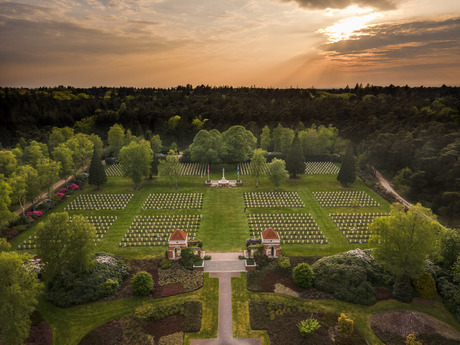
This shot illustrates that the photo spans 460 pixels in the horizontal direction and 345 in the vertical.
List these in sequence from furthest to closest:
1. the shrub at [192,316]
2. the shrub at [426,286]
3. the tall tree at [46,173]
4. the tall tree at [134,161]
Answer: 1. the tall tree at [134,161]
2. the tall tree at [46,173]
3. the shrub at [426,286]
4. the shrub at [192,316]

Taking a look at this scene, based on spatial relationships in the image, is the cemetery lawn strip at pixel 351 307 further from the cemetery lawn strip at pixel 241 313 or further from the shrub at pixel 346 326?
the shrub at pixel 346 326

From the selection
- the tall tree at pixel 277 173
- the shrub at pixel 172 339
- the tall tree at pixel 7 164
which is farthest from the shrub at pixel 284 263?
the tall tree at pixel 7 164

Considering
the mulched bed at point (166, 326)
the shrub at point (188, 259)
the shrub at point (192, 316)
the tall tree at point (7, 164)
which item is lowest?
the mulched bed at point (166, 326)

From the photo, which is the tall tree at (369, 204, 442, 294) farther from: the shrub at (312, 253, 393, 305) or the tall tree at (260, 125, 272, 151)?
the tall tree at (260, 125, 272, 151)

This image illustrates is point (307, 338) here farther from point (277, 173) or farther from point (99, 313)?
point (277, 173)

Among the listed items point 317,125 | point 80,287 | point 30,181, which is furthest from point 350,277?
point 317,125

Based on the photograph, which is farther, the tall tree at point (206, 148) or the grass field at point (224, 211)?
the tall tree at point (206, 148)
